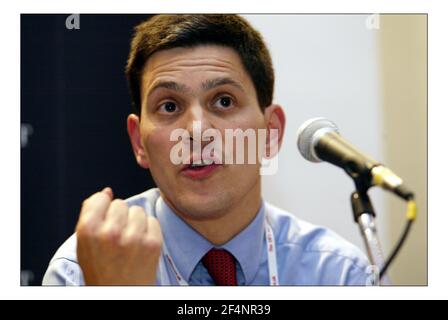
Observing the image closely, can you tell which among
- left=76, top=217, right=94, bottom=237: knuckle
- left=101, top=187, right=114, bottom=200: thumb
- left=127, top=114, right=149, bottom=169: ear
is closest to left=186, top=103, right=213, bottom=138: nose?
left=127, top=114, right=149, bottom=169: ear

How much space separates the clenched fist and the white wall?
408 millimetres

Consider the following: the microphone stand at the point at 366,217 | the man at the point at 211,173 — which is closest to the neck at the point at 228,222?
the man at the point at 211,173

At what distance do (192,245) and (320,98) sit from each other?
0.55m

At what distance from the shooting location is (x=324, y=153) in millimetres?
1307

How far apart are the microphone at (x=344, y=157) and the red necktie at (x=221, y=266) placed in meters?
0.43

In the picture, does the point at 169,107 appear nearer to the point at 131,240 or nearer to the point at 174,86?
the point at 174,86

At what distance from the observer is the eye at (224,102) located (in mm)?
1664

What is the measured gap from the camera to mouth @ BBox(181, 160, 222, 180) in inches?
65.4

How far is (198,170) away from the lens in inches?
65.4

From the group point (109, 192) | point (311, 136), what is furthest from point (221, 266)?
point (311, 136)

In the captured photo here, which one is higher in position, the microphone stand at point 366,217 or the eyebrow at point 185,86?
the eyebrow at point 185,86

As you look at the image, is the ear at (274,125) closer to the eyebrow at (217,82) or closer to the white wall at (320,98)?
the white wall at (320,98)

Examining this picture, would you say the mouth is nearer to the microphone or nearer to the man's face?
the man's face
